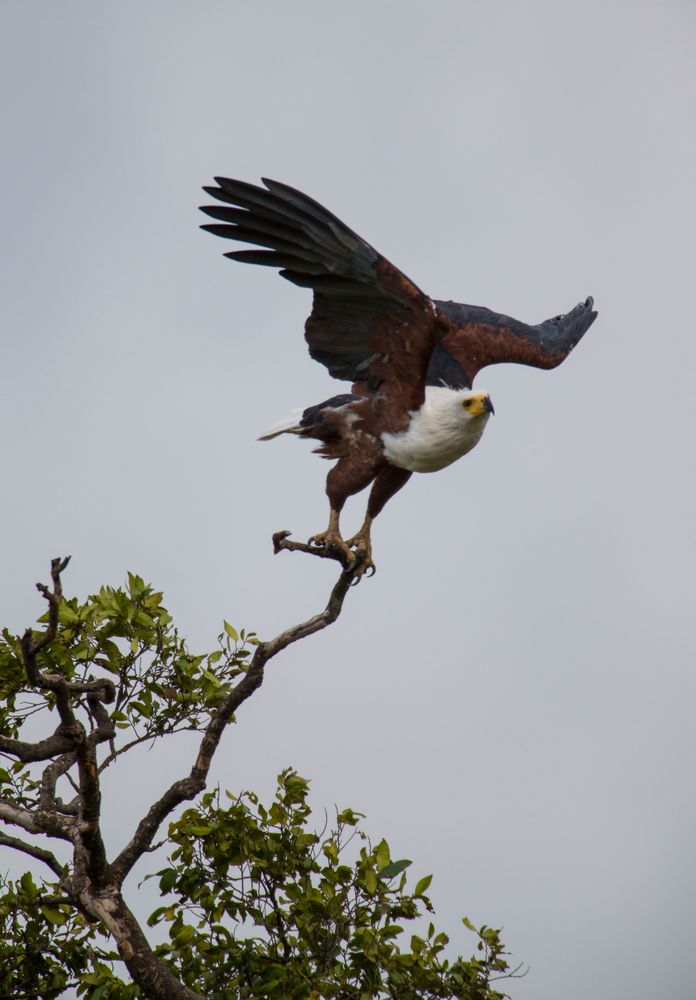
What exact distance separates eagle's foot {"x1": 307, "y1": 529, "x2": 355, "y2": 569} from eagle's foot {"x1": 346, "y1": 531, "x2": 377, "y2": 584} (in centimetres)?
6

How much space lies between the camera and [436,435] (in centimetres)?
579

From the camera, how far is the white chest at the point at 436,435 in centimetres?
579

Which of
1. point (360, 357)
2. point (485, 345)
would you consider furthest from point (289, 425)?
point (485, 345)

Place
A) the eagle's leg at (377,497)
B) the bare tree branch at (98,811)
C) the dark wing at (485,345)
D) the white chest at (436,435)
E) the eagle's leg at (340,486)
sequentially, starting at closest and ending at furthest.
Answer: the bare tree branch at (98,811) < the white chest at (436,435) < the eagle's leg at (340,486) < the eagle's leg at (377,497) < the dark wing at (485,345)

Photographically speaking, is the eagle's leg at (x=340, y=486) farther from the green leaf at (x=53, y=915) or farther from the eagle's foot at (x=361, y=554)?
the green leaf at (x=53, y=915)

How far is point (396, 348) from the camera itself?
Answer: 5.97 m

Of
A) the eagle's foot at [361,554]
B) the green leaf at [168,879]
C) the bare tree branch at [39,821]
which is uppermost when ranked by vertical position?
the eagle's foot at [361,554]

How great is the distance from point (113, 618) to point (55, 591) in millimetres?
1306

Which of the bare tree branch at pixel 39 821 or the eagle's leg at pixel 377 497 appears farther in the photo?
the eagle's leg at pixel 377 497

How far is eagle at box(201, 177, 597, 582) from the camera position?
5562 millimetres

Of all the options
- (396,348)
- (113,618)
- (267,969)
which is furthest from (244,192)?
(267,969)

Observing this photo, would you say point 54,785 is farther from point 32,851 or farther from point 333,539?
point 333,539

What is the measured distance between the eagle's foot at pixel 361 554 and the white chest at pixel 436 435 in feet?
1.45

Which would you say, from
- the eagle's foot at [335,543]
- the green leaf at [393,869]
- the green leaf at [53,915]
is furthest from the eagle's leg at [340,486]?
the green leaf at [53,915]
